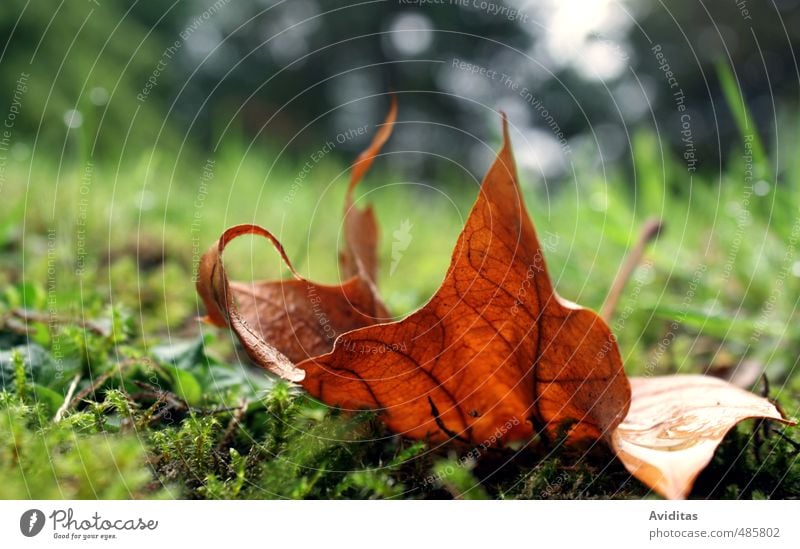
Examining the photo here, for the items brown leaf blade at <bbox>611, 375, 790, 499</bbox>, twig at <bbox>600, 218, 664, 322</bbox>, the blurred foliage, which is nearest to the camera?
brown leaf blade at <bbox>611, 375, 790, 499</bbox>

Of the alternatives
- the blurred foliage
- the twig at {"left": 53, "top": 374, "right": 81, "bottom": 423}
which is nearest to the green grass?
the twig at {"left": 53, "top": 374, "right": 81, "bottom": 423}

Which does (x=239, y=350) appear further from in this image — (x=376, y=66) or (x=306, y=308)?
(x=376, y=66)

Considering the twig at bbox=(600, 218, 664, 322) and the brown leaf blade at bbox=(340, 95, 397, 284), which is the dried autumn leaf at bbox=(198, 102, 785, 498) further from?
the twig at bbox=(600, 218, 664, 322)

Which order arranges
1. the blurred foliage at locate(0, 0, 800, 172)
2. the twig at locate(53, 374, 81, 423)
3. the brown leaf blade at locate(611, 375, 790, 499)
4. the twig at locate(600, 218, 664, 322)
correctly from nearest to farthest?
the brown leaf blade at locate(611, 375, 790, 499) → the twig at locate(53, 374, 81, 423) → the twig at locate(600, 218, 664, 322) → the blurred foliage at locate(0, 0, 800, 172)

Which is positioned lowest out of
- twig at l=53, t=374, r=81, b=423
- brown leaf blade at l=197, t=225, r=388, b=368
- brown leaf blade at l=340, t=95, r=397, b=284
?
twig at l=53, t=374, r=81, b=423

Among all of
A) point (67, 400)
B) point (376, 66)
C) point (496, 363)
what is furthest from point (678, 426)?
point (376, 66)

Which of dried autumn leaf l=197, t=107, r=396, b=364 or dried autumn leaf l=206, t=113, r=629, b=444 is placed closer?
dried autumn leaf l=206, t=113, r=629, b=444

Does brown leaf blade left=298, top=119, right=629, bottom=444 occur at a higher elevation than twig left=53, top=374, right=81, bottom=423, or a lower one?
higher
